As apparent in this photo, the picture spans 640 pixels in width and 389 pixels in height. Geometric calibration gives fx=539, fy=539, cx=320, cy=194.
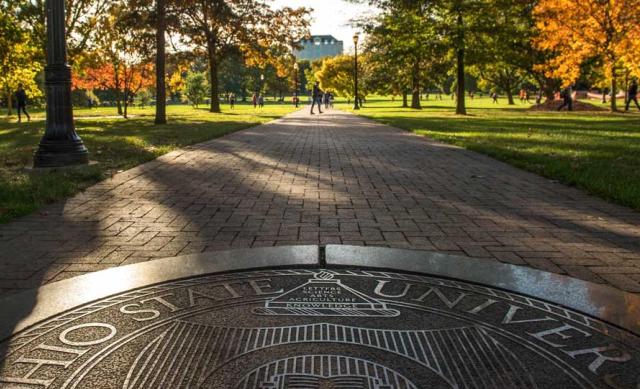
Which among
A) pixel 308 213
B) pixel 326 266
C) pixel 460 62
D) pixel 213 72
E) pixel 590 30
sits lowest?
pixel 326 266

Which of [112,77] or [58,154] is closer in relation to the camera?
[58,154]

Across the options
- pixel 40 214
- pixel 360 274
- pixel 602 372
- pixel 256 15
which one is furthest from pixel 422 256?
pixel 256 15

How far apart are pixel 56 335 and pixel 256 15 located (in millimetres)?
35576

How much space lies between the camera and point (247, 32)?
115ft

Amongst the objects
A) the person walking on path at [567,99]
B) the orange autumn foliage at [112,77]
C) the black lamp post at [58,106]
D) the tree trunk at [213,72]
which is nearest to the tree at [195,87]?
the orange autumn foliage at [112,77]

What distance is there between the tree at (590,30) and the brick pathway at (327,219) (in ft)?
74.3

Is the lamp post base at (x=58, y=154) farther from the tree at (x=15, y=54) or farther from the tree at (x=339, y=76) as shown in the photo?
the tree at (x=339, y=76)

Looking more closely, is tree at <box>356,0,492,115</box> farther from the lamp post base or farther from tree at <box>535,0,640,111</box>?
the lamp post base

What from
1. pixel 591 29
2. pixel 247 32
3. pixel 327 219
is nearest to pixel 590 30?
pixel 591 29

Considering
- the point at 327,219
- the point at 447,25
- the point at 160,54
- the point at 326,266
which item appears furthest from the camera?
the point at 447,25

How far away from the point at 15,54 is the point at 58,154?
18465 millimetres

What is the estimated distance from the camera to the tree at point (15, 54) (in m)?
19.9

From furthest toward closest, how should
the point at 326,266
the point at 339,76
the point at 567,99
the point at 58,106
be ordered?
1. the point at 339,76
2. the point at 567,99
3. the point at 58,106
4. the point at 326,266

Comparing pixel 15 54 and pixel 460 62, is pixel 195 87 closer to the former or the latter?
pixel 15 54
